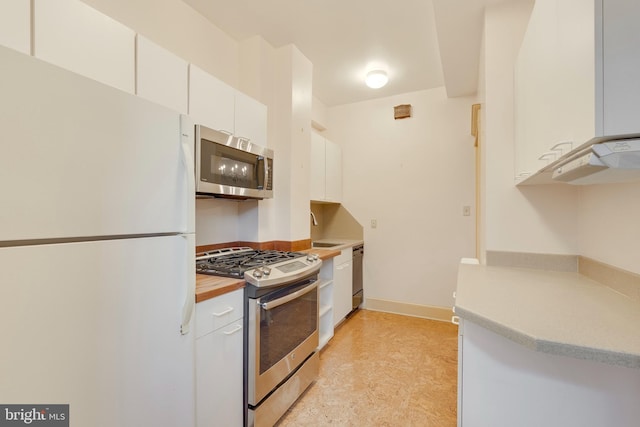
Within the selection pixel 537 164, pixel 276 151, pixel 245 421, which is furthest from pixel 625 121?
pixel 276 151

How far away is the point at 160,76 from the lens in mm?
1476

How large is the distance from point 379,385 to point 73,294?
1942mm

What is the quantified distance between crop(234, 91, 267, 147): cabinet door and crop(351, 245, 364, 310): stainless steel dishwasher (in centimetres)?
176

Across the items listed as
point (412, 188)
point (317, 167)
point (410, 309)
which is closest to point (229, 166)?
point (317, 167)

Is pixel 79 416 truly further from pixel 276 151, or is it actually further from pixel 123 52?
pixel 276 151

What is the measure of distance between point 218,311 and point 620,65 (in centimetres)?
160

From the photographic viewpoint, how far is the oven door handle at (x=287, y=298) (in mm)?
1455

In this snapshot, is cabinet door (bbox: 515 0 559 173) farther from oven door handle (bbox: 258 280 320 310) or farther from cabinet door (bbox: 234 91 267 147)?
cabinet door (bbox: 234 91 267 147)

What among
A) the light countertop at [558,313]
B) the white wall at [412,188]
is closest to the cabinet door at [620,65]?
the light countertop at [558,313]

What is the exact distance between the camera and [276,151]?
2.43 m

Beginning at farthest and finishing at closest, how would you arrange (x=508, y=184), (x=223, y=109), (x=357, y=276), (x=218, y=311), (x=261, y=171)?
1. (x=357, y=276)
2. (x=261, y=171)
3. (x=223, y=109)
4. (x=508, y=184)
5. (x=218, y=311)

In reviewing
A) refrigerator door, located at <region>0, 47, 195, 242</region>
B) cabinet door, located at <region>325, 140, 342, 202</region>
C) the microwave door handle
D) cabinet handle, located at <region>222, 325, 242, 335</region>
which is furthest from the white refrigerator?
cabinet door, located at <region>325, 140, 342, 202</region>

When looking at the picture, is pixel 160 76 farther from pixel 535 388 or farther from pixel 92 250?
pixel 535 388

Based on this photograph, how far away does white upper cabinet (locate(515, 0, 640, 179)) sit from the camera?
70 cm
